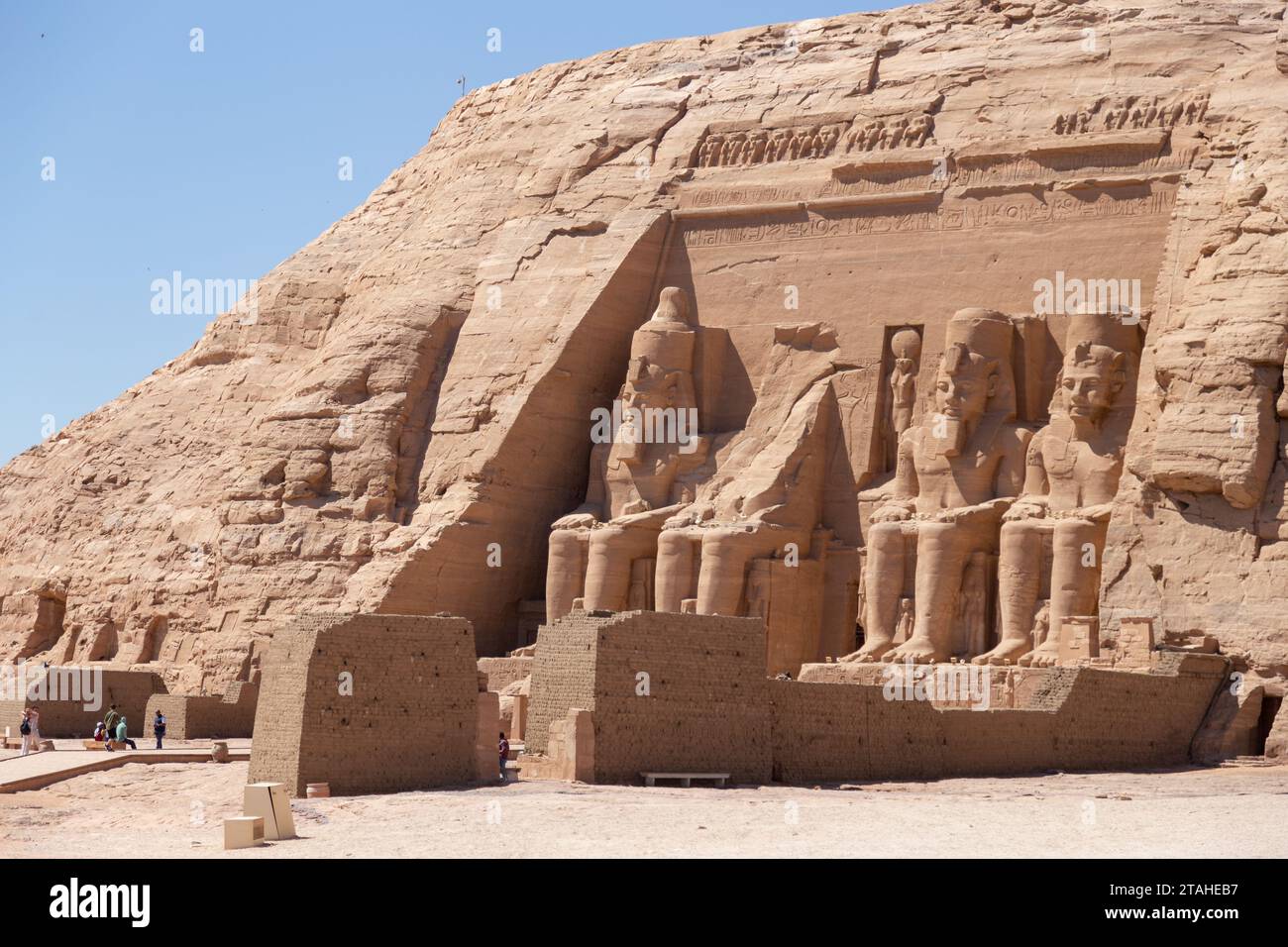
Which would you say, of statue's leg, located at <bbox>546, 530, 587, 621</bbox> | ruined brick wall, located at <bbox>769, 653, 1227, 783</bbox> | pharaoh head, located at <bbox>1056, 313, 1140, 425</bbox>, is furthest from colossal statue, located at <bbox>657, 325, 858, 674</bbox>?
ruined brick wall, located at <bbox>769, 653, 1227, 783</bbox>

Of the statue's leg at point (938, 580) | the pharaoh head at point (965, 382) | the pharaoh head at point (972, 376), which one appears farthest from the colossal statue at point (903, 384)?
the statue's leg at point (938, 580)

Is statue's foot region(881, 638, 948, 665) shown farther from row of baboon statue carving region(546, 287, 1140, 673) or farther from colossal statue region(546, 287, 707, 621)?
colossal statue region(546, 287, 707, 621)

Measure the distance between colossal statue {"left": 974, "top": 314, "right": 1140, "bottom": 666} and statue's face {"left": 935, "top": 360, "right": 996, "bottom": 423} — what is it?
0.96m

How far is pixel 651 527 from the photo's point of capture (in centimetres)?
2961

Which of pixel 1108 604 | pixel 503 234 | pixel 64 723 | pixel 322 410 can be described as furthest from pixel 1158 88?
pixel 64 723

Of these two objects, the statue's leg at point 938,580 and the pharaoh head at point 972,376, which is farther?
the pharaoh head at point 972,376

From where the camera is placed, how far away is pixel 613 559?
29250 millimetres

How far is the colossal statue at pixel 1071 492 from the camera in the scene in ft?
83.5

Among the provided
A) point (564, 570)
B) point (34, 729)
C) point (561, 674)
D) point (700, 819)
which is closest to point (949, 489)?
point (564, 570)

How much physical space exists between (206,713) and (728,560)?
7509 mm

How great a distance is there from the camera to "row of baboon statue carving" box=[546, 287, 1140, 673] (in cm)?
2648

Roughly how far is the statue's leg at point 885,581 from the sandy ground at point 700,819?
570 centimetres

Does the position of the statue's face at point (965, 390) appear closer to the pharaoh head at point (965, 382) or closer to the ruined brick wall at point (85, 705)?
the pharaoh head at point (965, 382)

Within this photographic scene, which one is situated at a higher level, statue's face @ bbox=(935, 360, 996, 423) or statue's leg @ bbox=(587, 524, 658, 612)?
statue's face @ bbox=(935, 360, 996, 423)
